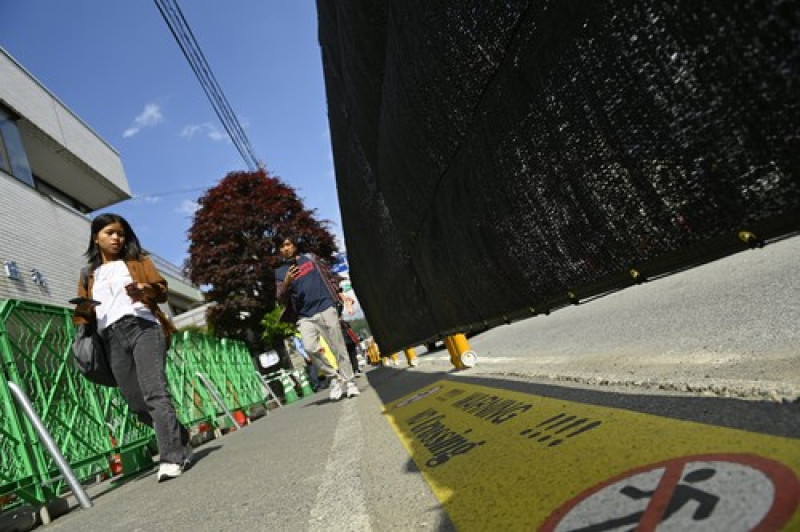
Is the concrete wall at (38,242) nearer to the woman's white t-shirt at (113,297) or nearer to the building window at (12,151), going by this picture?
the building window at (12,151)

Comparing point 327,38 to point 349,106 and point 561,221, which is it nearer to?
point 349,106

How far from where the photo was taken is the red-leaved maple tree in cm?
1939

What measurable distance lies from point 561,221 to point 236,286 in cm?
1852

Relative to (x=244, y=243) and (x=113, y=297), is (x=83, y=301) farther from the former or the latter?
(x=244, y=243)

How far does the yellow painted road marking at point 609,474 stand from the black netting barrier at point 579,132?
0.42 m

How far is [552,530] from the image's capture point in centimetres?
125

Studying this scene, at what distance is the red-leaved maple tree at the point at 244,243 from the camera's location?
19391 mm

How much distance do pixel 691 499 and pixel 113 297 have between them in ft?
12.7

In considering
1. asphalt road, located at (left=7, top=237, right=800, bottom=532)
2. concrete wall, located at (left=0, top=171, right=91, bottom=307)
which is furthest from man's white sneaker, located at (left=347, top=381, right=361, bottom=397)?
concrete wall, located at (left=0, top=171, right=91, bottom=307)

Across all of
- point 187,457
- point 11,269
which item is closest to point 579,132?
point 187,457

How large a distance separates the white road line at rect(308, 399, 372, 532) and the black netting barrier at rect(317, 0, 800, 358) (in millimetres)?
880

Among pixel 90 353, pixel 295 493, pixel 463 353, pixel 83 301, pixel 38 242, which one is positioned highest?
pixel 38 242

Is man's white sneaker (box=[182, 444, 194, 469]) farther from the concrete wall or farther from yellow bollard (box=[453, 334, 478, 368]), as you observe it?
the concrete wall

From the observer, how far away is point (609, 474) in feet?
4.74
